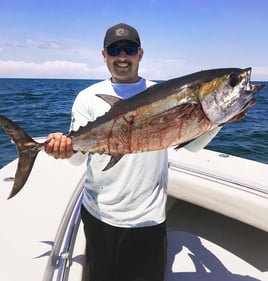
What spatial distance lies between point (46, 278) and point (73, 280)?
0.19 m

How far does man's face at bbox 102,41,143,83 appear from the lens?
89.4 inches

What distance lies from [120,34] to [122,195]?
1.18 m

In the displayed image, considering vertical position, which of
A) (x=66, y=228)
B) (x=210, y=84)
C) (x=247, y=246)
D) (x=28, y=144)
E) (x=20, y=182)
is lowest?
(x=247, y=246)

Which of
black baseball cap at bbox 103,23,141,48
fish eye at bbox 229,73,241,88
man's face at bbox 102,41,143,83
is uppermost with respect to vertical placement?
black baseball cap at bbox 103,23,141,48

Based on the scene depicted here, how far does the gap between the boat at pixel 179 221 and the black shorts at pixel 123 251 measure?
0.44ft

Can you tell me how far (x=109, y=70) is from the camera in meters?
2.36

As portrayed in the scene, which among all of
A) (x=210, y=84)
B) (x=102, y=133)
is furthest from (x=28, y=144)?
(x=210, y=84)

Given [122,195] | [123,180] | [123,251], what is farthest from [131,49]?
[123,251]

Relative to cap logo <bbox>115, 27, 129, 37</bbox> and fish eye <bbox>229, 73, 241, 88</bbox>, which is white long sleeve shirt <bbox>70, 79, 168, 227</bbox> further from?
fish eye <bbox>229, 73, 241, 88</bbox>

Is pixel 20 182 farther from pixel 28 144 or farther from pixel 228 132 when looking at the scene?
pixel 228 132

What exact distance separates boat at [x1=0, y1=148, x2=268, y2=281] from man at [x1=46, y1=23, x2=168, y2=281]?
231 mm

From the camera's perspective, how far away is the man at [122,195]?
2229mm

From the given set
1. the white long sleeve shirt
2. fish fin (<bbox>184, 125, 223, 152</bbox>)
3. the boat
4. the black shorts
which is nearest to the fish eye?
fish fin (<bbox>184, 125, 223, 152</bbox>)

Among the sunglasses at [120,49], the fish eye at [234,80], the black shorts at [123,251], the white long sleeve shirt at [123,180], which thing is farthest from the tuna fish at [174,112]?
the black shorts at [123,251]
